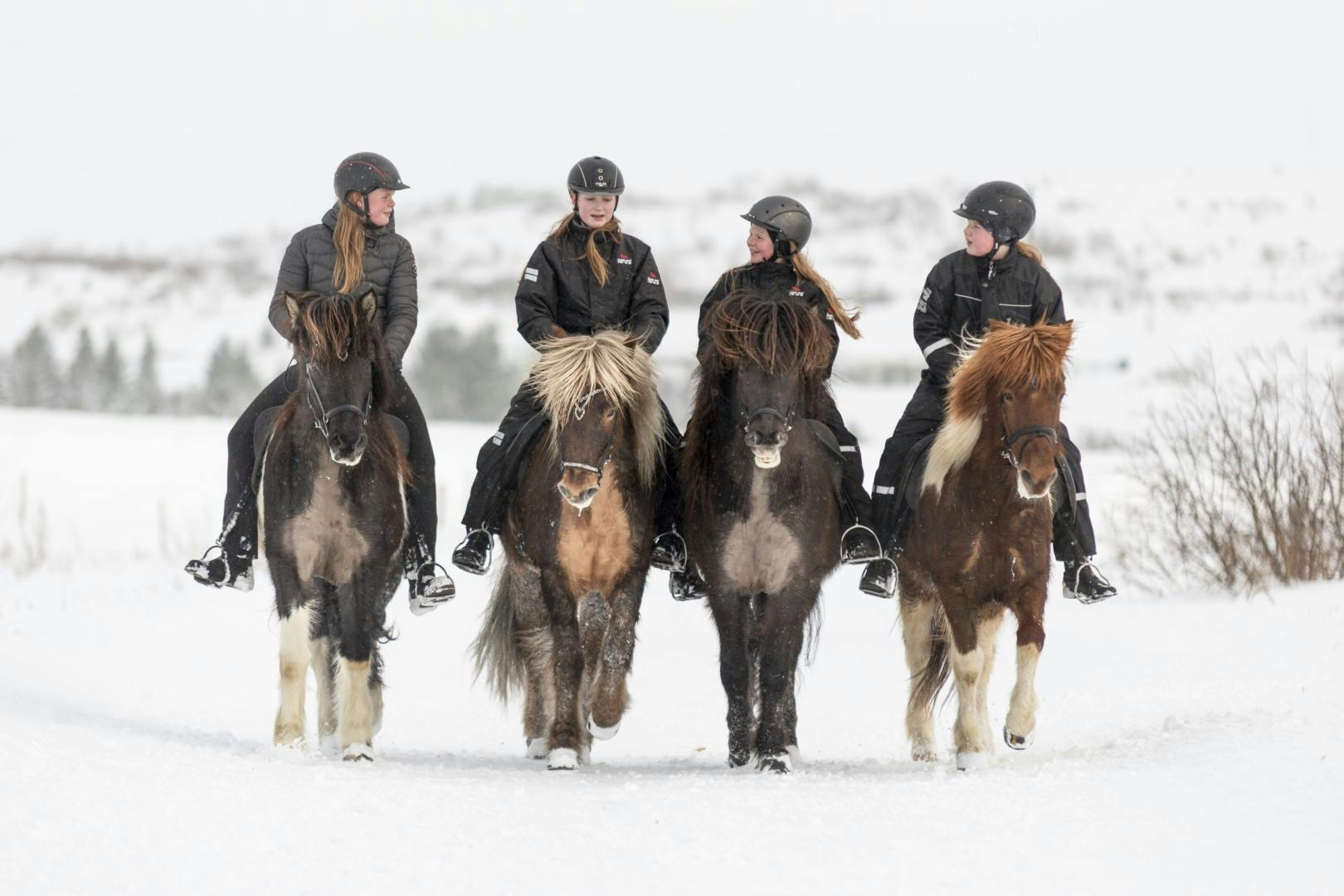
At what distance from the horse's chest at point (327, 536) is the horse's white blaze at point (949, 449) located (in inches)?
124

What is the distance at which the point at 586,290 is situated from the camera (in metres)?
8.47

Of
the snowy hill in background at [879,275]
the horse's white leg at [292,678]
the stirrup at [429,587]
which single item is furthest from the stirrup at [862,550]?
the snowy hill in background at [879,275]

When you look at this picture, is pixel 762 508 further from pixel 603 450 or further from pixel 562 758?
pixel 562 758

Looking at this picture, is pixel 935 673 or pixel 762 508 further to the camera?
pixel 935 673

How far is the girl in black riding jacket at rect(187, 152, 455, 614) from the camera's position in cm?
825

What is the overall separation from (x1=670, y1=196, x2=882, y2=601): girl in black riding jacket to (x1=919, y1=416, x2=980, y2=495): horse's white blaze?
0.39 meters

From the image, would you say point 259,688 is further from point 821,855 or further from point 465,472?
point 465,472

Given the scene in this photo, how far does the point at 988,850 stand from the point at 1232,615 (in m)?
8.42

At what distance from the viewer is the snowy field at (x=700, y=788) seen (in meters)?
5.08

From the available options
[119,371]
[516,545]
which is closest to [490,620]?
[516,545]

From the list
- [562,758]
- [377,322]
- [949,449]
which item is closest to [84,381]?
[377,322]

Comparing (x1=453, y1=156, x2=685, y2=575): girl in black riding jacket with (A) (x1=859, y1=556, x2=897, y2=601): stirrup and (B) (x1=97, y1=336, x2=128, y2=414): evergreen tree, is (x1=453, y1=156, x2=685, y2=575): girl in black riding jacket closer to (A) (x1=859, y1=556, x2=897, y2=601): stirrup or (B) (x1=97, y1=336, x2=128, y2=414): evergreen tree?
(A) (x1=859, y1=556, x2=897, y2=601): stirrup

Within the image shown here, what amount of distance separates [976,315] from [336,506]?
386 cm

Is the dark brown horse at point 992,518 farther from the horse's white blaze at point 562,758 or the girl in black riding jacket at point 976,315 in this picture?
the horse's white blaze at point 562,758
